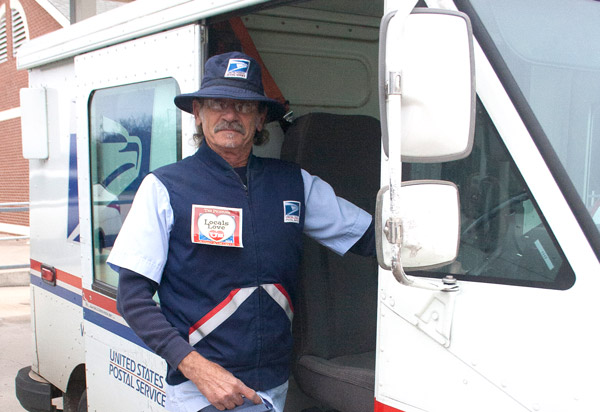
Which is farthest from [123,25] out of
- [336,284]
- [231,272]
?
[336,284]

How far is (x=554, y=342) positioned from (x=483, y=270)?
23cm

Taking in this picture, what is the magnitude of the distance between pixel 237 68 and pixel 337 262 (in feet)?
3.19

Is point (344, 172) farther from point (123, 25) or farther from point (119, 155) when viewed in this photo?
point (123, 25)

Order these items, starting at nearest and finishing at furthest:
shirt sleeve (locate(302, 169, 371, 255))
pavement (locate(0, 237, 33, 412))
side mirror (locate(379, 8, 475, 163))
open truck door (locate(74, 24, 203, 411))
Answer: side mirror (locate(379, 8, 475, 163))
shirt sleeve (locate(302, 169, 371, 255))
open truck door (locate(74, 24, 203, 411))
pavement (locate(0, 237, 33, 412))

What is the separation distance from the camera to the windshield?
139 cm

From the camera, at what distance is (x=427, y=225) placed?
4.31 feet

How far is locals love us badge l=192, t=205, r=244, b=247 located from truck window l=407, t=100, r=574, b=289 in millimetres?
683

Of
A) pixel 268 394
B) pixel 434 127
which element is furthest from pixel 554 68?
pixel 268 394

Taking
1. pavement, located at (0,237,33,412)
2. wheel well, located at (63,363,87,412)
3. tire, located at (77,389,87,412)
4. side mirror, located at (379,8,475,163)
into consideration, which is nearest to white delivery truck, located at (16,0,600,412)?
side mirror, located at (379,8,475,163)

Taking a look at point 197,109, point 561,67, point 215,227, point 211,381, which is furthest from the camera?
point 197,109

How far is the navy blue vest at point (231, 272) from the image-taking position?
6.47 ft

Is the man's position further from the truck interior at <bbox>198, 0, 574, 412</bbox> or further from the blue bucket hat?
the truck interior at <bbox>198, 0, 574, 412</bbox>

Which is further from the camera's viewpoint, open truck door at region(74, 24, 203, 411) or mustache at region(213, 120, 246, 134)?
open truck door at region(74, 24, 203, 411)

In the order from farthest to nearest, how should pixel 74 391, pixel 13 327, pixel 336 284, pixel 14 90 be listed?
pixel 14 90, pixel 13 327, pixel 74 391, pixel 336 284
